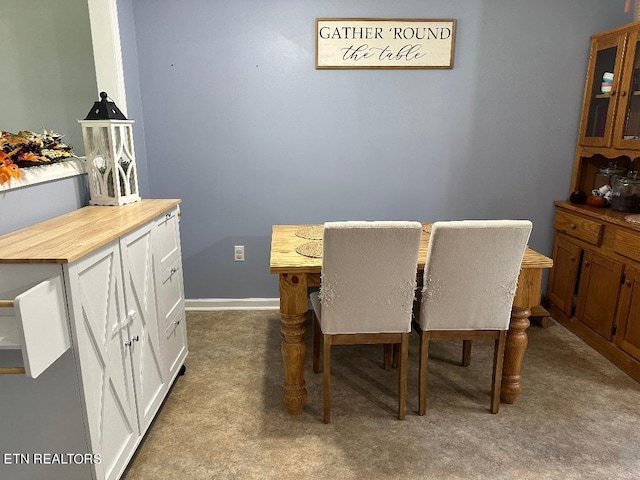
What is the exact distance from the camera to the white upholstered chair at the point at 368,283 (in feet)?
5.95

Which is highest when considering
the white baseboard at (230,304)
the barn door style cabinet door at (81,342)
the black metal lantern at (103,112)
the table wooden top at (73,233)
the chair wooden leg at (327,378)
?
the black metal lantern at (103,112)

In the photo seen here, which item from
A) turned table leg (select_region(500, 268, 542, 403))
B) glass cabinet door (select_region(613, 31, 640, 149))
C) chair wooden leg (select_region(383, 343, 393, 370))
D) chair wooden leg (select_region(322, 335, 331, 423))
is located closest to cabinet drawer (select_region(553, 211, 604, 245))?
glass cabinet door (select_region(613, 31, 640, 149))

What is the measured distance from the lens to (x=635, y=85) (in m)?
2.67

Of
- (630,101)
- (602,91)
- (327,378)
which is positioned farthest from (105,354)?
(602,91)

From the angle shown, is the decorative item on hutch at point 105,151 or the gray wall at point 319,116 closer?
the decorative item on hutch at point 105,151

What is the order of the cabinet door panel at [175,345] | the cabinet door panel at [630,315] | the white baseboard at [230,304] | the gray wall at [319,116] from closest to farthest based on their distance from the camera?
the cabinet door panel at [175,345]
the cabinet door panel at [630,315]
the gray wall at [319,116]
the white baseboard at [230,304]

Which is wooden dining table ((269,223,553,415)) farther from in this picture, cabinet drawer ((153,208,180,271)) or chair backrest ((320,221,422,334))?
cabinet drawer ((153,208,180,271))

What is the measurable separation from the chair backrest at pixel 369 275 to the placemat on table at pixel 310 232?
573 millimetres

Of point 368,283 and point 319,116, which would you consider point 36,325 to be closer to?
point 368,283

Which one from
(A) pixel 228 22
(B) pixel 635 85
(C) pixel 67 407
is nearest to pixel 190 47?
(A) pixel 228 22

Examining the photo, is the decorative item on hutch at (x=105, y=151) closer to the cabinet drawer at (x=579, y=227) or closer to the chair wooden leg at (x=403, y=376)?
the chair wooden leg at (x=403, y=376)

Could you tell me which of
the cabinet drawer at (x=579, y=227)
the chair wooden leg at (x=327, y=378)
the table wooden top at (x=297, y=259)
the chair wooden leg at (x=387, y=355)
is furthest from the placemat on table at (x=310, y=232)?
the cabinet drawer at (x=579, y=227)

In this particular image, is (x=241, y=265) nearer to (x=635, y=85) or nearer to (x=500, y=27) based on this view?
(x=500, y=27)

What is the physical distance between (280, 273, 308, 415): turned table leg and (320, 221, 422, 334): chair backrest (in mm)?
114
